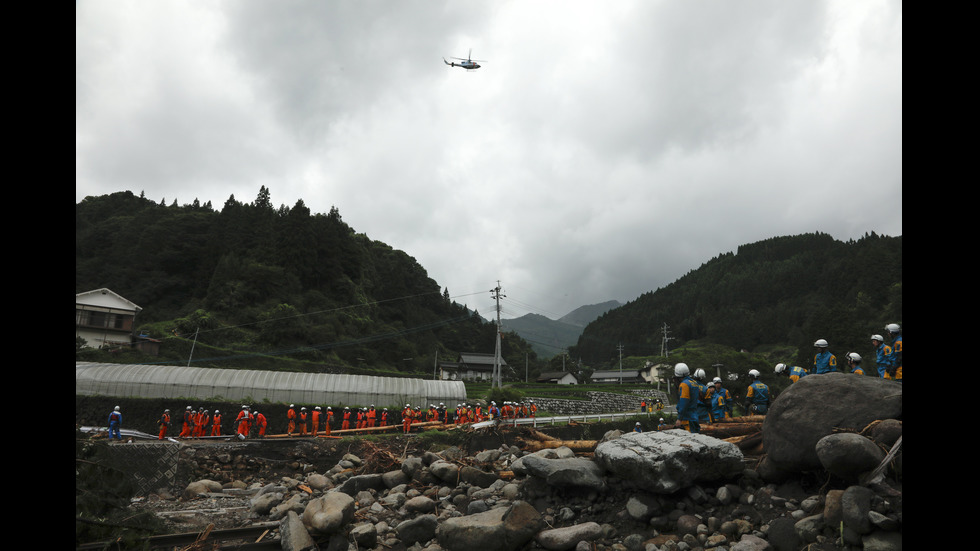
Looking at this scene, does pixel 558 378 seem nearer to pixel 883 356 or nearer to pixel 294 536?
pixel 883 356

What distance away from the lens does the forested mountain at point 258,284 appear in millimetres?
53844

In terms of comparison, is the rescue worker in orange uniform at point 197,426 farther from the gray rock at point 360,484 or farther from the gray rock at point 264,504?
the gray rock at point 360,484

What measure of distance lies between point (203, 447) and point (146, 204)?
83.7 meters

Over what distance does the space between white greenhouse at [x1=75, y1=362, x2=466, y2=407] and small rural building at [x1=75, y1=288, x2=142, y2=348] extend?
14.7 m

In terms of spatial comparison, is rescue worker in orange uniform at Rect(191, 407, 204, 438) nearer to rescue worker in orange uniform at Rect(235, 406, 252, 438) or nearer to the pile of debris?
rescue worker in orange uniform at Rect(235, 406, 252, 438)

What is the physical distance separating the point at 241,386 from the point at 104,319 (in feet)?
68.8

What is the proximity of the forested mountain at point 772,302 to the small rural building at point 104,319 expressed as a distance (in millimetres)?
62686

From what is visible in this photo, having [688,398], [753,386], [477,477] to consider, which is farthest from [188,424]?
[753,386]

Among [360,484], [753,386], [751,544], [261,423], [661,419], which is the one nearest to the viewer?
[751,544]

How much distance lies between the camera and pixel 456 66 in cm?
2845

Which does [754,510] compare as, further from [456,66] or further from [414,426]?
[456,66]

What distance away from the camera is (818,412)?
283 inches

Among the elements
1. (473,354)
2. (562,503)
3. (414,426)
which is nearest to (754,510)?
(562,503)

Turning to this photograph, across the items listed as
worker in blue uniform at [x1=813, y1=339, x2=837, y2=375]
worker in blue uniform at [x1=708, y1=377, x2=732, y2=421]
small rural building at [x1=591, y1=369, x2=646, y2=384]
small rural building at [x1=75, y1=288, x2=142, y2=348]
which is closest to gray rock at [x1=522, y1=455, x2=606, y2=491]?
worker in blue uniform at [x1=708, y1=377, x2=732, y2=421]
